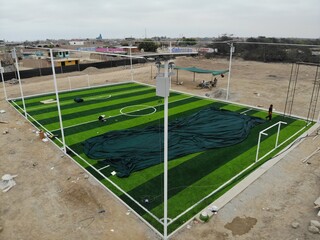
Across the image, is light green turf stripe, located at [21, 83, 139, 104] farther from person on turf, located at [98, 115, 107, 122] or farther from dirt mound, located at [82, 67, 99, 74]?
dirt mound, located at [82, 67, 99, 74]

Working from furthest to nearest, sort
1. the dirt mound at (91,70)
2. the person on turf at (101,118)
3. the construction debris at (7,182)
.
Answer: the dirt mound at (91,70) → the person on turf at (101,118) → the construction debris at (7,182)

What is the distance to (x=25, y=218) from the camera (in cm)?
777

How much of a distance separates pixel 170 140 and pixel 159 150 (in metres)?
1.09

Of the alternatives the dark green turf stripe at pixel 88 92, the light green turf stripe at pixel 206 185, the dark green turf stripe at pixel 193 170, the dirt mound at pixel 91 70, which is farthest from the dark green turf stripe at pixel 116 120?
the dirt mound at pixel 91 70

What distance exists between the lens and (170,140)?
1252 centimetres

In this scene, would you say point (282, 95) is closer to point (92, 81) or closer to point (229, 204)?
point (229, 204)

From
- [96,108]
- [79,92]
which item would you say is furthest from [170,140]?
[79,92]

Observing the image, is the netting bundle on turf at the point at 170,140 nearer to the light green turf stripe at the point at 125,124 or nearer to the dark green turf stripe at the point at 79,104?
the light green turf stripe at the point at 125,124

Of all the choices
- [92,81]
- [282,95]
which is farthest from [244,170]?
[92,81]

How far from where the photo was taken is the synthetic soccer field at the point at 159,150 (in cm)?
851

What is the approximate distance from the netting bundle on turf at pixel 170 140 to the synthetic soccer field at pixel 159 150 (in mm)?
310

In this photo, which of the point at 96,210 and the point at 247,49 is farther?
the point at 247,49

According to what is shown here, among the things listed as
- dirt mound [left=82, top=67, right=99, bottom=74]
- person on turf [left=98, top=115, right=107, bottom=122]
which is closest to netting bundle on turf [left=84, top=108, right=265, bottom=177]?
person on turf [left=98, top=115, right=107, bottom=122]

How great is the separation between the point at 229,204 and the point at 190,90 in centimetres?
1720
